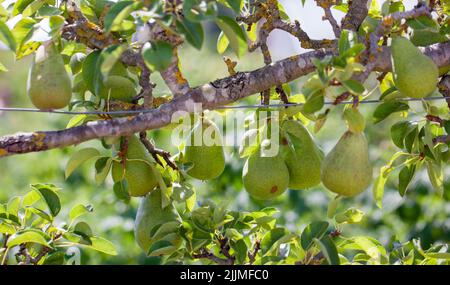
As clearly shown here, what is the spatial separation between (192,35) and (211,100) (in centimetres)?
22

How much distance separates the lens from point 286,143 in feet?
4.39

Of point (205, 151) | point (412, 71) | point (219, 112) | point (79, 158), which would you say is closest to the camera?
point (412, 71)

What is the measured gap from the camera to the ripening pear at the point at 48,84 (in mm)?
1101

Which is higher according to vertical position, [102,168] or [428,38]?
[428,38]

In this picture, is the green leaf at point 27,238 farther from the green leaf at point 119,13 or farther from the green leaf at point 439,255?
the green leaf at point 439,255

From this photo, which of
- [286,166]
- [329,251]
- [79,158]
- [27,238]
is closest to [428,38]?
[286,166]

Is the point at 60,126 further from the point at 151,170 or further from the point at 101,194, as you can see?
the point at 151,170

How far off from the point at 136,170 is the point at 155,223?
0.40ft

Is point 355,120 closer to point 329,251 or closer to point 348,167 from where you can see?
point 348,167

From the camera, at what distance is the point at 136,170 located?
1.32m

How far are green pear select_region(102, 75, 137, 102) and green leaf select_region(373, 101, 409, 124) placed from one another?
46 centimetres

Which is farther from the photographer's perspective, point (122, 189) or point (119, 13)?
point (122, 189)

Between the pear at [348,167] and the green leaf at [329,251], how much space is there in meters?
0.09

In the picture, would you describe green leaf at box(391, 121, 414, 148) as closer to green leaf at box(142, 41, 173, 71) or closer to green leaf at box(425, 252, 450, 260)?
green leaf at box(425, 252, 450, 260)
